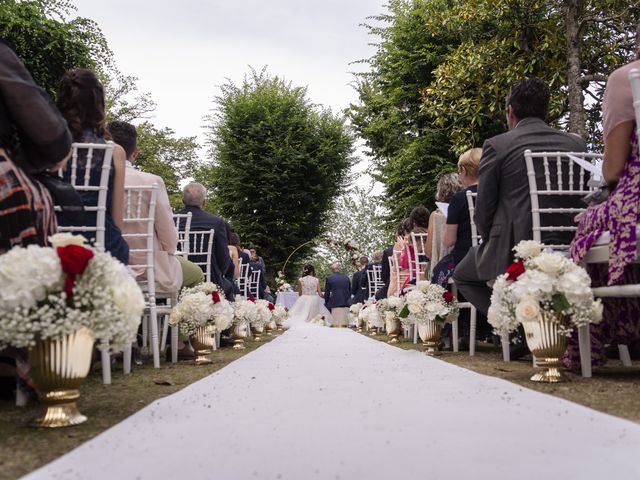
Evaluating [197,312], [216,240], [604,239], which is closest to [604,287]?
[604,239]

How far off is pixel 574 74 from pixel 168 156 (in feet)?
95.2

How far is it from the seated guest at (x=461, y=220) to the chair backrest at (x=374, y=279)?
656 cm

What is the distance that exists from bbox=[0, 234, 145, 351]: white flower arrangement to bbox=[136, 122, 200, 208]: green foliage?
29.9m

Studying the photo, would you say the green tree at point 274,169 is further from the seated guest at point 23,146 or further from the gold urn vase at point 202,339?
the seated guest at point 23,146

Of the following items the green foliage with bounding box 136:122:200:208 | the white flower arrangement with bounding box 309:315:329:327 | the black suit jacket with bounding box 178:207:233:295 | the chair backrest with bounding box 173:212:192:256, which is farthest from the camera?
the green foliage with bounding box 136:122:200:208

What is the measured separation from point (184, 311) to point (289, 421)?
2.54m

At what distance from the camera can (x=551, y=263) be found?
310cm

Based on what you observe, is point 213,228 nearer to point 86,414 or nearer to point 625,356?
point 625,356

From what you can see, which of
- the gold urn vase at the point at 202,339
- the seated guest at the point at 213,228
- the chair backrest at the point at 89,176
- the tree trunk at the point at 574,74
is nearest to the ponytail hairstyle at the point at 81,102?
the chair backrest at the point at 89,176

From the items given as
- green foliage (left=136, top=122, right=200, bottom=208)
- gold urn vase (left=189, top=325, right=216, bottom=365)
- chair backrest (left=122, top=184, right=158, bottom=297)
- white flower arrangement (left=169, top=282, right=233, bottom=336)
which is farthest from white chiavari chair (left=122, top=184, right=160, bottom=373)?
green foliage (left=136, top=122, right=200, bottom=208)

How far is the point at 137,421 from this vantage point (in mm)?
2148

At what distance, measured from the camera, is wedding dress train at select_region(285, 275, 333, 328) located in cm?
1705

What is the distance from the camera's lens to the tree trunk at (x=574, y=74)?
8914 mm

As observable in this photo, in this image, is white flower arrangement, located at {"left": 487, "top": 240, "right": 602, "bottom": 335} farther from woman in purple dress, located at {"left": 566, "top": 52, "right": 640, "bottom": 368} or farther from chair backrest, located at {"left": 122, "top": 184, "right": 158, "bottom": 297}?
chair backrest, located at {"left": 122, "top": 184, "right": 158, "bottom": 297}
